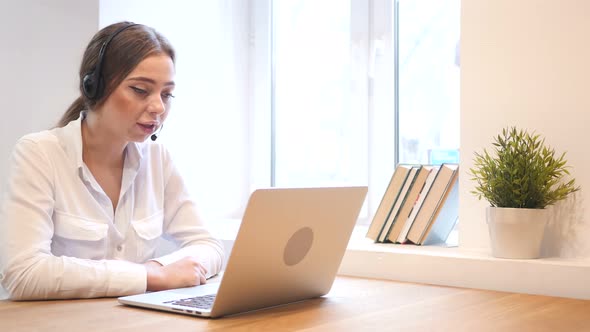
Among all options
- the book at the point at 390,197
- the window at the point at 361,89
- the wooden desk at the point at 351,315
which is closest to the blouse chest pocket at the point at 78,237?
the wooden desk at the point at 351,315

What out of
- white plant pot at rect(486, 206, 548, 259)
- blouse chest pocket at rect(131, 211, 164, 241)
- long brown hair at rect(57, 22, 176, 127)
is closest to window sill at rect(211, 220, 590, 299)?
white plant pot at rect(486, 206, 548, 259)

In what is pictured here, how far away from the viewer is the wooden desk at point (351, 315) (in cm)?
123

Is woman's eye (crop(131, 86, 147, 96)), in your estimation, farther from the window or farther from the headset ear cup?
the window

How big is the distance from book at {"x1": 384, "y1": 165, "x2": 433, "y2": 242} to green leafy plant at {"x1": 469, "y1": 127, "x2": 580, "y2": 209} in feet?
0.82

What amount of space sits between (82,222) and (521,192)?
100 centimetres

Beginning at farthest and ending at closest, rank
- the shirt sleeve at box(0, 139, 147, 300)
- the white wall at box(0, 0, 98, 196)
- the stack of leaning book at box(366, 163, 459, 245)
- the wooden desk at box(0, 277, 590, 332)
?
the white wall at box(0, 0, 98, 196) → the stack of leaning book at box(366, 163, 459, 245) → the shirt sleeve at box(0, 139, 147, 300) → the wooden desk at box(0, 277, 590, 332)

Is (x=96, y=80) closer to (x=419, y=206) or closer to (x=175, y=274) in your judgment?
(x=175, y=274)

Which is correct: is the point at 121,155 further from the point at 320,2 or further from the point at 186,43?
the point at 320,2

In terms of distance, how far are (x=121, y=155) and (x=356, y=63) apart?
1.03 metres

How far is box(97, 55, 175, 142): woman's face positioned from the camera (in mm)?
1686

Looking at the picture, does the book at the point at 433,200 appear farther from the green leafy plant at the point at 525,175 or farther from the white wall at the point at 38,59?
the white wall at the point at 38,59

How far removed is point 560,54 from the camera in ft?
5.72

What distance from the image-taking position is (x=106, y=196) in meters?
1.73

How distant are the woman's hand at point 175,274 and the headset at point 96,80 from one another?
0.41m
